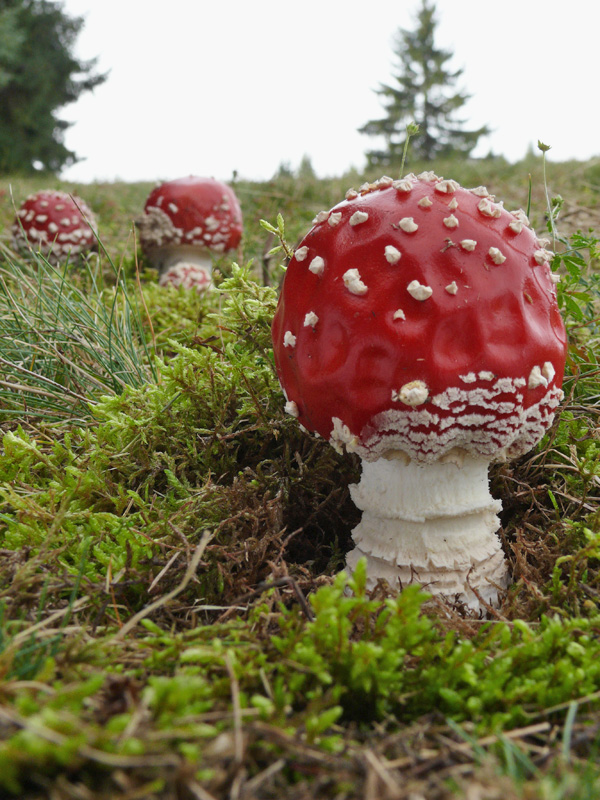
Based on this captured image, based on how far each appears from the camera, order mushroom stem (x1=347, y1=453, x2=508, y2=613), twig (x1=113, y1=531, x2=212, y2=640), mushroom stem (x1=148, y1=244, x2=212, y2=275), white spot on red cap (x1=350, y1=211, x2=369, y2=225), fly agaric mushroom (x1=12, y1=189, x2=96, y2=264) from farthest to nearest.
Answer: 1. mushroom stem (x1=148, y1=244, x2=212, y2=275)
2. fly agaric mushroom (x1=12, y1=189, x2=96, y2=264)
3. mushroom stem (x1=347, y1=453, x2=508, y2=613)
4. white spot on red cap (x1=350, y1=211, x2=369, y2=225)
5. twig (x1=113, y1=531, x2=212, y2=640)

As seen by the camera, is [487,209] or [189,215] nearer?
[487,209]

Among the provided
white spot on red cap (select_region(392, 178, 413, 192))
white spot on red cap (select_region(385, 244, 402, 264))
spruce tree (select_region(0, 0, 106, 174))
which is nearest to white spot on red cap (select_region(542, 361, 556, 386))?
white spot on red cap (select_region(385, 244, 402, 264))

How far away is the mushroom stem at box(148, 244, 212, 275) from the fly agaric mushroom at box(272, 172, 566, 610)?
3.69 meters

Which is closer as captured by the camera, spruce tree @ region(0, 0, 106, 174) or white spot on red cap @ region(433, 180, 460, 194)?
white spot on red cap @ region(433, 180, 460, 194)

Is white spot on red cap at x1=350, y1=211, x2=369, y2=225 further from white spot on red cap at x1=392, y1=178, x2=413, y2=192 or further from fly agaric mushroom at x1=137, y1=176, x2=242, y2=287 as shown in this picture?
fly agaric mushroom at x1=137, y1=176, x2=242, y2=287

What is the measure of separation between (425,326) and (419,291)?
Result: 89 millimetres

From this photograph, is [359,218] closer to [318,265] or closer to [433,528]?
[318,265]

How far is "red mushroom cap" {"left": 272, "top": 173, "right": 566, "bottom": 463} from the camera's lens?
156 cm

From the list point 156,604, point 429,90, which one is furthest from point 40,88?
point 156,604

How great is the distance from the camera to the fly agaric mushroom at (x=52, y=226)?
16.2 ft

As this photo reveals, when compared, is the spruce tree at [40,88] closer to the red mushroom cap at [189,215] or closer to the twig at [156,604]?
the red mushroom cap at [189,215]

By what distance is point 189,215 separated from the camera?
5.06 m

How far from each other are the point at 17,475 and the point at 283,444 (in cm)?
97

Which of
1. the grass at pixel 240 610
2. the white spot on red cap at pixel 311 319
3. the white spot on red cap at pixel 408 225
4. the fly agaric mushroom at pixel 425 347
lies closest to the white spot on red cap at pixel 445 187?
the fly agaric mushroom at pixel 425 347
